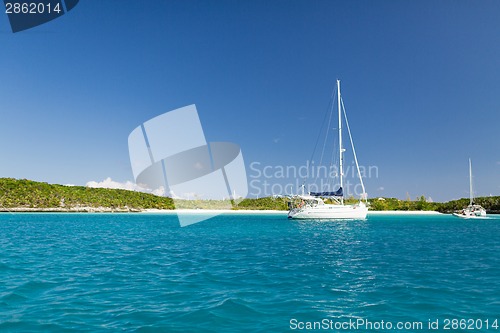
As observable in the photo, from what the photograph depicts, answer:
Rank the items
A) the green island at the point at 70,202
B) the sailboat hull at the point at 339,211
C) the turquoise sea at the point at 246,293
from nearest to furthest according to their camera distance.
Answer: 1. the turquoise sea at the point at 246,293
2. the sailboat hull at the point at 339,211
3. the green island at the point at 70,202

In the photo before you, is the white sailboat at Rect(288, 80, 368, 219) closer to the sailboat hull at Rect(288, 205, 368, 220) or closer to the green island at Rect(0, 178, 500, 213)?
the sailboat hull at Rect(288, 205, 368, 220)

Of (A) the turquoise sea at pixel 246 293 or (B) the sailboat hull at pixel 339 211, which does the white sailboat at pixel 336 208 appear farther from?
(A) the turquoise sea at pixel 246 293

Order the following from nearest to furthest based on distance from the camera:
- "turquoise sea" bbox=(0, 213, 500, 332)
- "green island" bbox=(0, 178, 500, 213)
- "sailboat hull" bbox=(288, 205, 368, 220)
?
"turquoise sea" bbox=(0, 213, 500, 332) → "sailboat hull" bbox=(288, 205, 368, 220) → "green island" bbox=(0, 178, 500, 213)

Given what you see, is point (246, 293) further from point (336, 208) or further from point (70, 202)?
point (70, 202)

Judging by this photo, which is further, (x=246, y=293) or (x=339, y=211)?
(x=339, y=211)

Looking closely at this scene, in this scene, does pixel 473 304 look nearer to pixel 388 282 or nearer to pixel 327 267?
pixel 388 282

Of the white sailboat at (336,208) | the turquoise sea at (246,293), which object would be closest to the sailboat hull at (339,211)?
the white sailboat at (336,208)

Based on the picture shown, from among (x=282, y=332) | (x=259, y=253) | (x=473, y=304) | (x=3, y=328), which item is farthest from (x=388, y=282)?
(x=3, y=328)

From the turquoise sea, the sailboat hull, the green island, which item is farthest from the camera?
the green island

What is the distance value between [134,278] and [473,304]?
13678 millimetres

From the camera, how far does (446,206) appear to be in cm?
16138

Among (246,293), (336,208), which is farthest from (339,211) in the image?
(246,293)

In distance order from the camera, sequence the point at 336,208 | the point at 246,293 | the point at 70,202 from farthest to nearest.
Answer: the point at 70,202 → the point at 336,208 → the point at 246,293

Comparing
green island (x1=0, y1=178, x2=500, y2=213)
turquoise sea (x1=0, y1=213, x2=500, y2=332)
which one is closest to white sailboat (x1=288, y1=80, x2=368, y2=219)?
turquoise sea (x1=0, y1=213, x2=500, y2=332)
